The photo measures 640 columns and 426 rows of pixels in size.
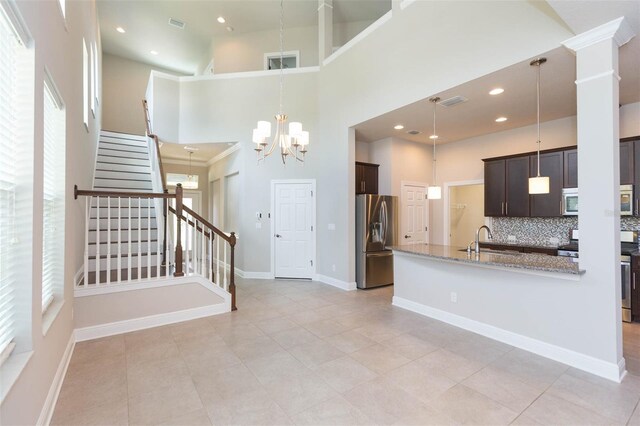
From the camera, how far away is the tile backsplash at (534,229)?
4.77 m

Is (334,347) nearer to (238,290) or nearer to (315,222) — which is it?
(238,290)

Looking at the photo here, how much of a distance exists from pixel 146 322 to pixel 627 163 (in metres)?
6.63

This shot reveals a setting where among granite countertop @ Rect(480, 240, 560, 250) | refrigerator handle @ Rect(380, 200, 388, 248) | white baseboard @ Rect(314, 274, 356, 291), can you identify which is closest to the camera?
granite countertop @ Rect(480, 240, 560, 250)

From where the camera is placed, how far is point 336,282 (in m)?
5.60

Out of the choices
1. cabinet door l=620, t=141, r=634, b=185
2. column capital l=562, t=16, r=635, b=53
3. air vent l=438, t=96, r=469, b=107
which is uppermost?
air vent l=438, t=96, r=469, b=107

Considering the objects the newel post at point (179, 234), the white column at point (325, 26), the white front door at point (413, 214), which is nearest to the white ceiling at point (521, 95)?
the white front door at point (413, 214)

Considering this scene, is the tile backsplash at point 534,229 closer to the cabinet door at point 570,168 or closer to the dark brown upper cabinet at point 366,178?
the cabinet door at point 570,168

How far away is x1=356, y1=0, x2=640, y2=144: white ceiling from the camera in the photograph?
237cm

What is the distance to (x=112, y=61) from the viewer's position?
8680 mm

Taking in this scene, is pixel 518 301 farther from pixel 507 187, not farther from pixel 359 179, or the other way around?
pixel 359 179

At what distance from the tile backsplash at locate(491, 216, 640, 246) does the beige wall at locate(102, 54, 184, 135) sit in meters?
10.1

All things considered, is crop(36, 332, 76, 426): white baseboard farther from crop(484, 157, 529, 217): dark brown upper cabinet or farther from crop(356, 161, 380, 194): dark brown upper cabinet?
crop(484, 157, 529, 217): dark brown upper cabinet

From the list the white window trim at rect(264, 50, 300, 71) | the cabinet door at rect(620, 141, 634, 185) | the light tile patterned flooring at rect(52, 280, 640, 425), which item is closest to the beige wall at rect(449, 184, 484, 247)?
the cabinet door at rect(620, 141, 634, 185)

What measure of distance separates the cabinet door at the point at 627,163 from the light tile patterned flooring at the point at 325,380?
9.13ft
